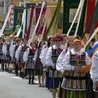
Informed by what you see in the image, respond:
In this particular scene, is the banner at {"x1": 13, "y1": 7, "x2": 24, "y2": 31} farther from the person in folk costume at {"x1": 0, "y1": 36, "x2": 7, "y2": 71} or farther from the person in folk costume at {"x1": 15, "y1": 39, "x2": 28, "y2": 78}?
Result: the person in folk costume at {"x1": 15, "y1": 39, "x2": 28, "y2": 78}

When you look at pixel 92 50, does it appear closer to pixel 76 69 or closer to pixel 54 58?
pixel 76 69

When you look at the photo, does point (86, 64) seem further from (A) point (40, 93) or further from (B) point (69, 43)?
(A) point (40, 93)

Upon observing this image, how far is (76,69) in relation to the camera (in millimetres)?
9508

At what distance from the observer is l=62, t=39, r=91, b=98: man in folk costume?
9.53 meters

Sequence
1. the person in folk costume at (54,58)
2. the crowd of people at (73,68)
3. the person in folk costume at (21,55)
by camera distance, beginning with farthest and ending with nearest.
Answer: the person in folk costume at (21,55) < the person in folk costume at (54,58) < the crowd of people at (73,68)

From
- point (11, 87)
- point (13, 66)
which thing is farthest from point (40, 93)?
point (13, 66)

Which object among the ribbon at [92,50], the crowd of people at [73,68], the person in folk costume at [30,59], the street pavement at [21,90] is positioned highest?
the ribbon at [92,50]

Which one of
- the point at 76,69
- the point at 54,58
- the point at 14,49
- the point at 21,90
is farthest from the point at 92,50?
the point at 14,49

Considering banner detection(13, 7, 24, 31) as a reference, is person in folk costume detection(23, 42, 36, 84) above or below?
below

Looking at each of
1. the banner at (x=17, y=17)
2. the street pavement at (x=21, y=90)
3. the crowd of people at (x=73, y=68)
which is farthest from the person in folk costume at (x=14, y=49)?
the banner at (x=17, y=17)

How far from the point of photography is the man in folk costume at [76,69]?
9.53 meters

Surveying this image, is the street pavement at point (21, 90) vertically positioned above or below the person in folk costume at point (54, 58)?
below

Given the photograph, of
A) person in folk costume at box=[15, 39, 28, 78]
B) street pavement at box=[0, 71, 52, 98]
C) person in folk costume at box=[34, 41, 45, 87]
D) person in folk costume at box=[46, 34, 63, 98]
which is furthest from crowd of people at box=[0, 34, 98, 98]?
person in folk costume at box=[15, 39, 28, 78]

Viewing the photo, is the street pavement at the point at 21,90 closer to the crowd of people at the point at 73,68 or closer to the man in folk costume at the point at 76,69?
the crowd of people at the point at 73,68
